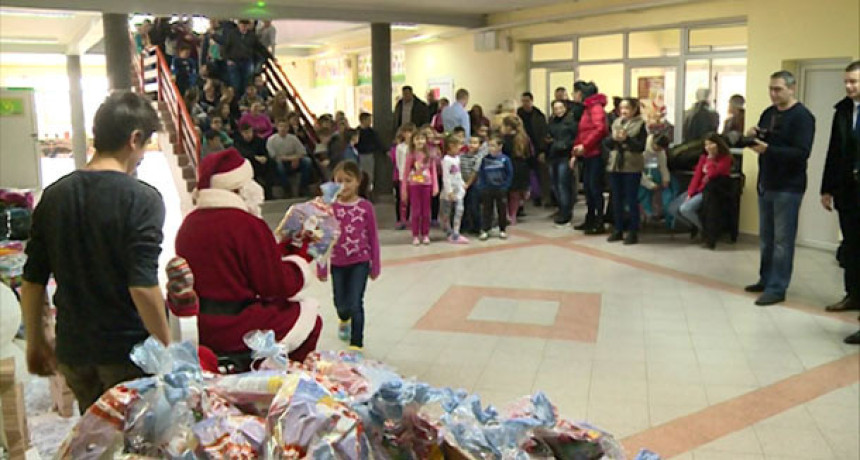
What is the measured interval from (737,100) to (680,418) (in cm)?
640

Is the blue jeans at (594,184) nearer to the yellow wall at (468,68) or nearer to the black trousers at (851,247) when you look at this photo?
the black trousers at (851,247)

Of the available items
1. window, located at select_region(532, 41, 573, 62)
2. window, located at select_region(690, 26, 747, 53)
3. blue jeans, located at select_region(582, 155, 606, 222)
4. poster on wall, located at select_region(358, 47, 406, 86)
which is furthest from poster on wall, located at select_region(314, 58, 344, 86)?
blue jeans, located at select_region(582, 155, 606, 222)

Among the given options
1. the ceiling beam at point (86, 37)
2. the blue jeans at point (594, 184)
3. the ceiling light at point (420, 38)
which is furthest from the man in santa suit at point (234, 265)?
the ceiling light at point (420, 38)

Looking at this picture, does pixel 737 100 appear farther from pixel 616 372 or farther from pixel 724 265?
pixel 616 372

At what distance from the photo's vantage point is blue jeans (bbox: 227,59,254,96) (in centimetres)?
1273

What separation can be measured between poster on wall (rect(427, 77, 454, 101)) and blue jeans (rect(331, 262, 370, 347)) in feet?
34.2

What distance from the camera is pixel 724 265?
7.75 m

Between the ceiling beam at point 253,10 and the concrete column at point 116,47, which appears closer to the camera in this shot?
the ceiling beam at point 253,10

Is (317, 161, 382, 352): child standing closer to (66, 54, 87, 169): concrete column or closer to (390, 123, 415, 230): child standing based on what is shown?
(390, 123, 415, 230): child standing

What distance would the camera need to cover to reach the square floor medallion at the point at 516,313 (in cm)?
574

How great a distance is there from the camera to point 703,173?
864 centimetres

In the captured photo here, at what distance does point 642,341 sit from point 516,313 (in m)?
1.13

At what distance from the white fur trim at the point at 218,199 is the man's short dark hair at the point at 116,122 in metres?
0.66

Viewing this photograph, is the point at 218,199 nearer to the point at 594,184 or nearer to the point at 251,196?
the point at 251,196
